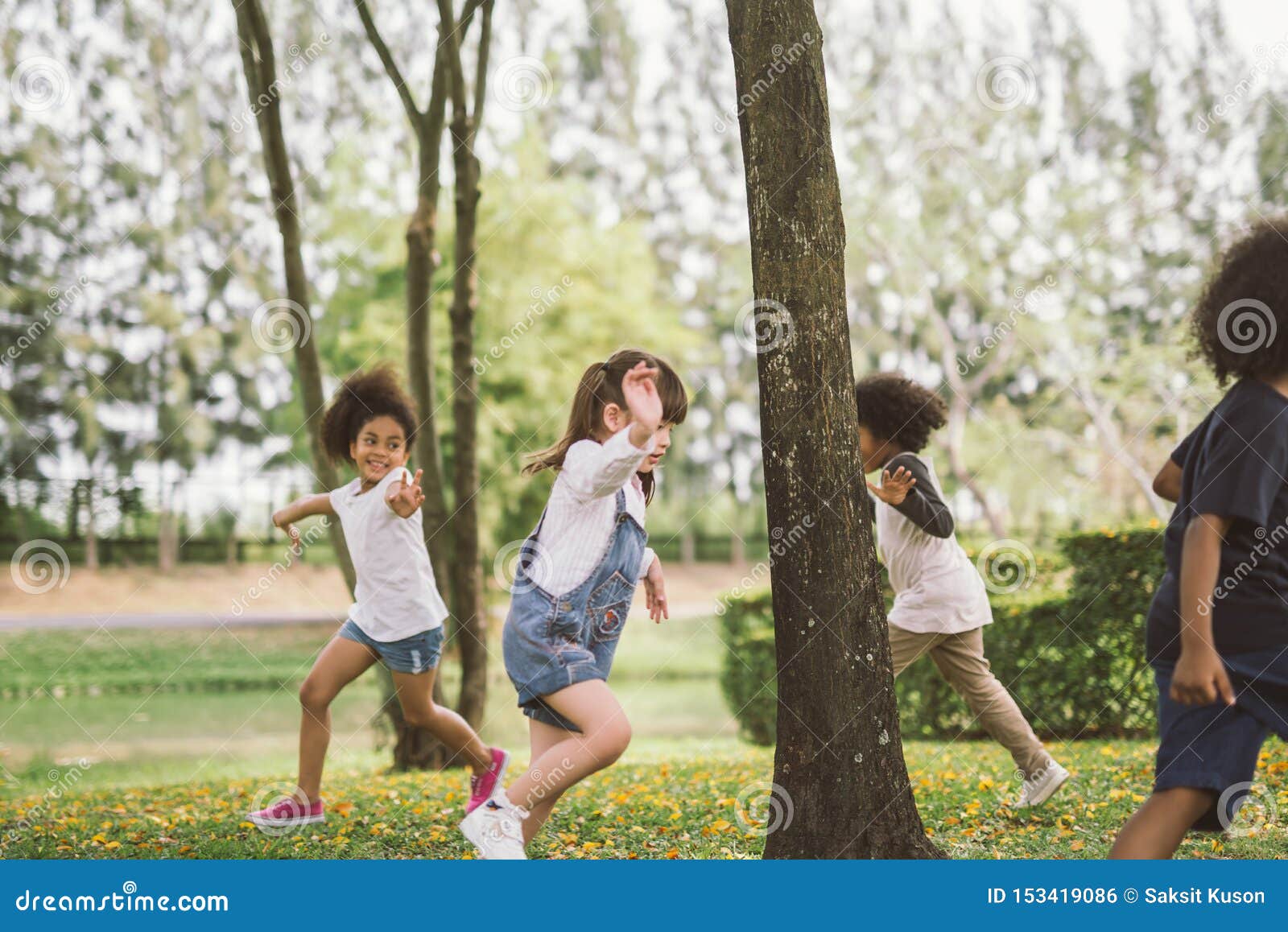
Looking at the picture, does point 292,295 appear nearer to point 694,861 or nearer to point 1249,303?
point 694,861

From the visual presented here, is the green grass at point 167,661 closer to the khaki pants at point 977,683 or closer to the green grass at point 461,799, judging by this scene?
the green grass at point 461,799

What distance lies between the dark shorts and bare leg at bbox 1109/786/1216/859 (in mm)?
22

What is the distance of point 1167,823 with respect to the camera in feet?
8.61

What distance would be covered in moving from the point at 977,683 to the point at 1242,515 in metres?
2.13

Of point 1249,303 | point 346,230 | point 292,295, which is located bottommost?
point 1249,303

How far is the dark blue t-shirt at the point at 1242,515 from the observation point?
2.61 m

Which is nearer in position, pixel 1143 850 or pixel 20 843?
pixel 1143 850

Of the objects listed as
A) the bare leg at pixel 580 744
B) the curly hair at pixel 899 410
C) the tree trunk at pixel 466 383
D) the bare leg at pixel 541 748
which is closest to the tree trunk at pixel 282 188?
the tree trunk at pixel 466 383

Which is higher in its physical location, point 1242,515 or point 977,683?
point 1242,515

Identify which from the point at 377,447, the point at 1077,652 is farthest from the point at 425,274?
the point at 1077,652

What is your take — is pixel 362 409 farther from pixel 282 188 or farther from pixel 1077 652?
pixel 1077 652

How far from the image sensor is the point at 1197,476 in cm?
269

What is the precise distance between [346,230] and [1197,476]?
16.1 meters

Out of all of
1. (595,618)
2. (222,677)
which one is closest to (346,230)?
(222,677)
